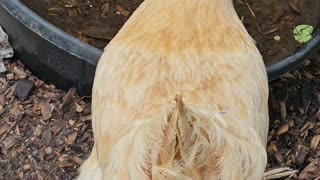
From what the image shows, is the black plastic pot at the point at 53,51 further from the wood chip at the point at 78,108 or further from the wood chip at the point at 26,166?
the wood chip at the point at 26,166

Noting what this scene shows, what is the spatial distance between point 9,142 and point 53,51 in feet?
1.58

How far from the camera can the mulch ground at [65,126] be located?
329 centimetres

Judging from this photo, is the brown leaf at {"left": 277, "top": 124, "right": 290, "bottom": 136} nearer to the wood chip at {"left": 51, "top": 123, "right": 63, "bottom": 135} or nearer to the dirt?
the dirt

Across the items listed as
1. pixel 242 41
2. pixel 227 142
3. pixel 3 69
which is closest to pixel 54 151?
pixel 3 69

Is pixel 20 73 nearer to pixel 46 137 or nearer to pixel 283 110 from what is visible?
pixel 46 137

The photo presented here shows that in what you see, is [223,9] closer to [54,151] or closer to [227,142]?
[227,142]

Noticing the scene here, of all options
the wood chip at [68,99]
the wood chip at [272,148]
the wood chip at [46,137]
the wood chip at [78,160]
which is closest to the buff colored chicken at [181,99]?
the wood chip at [78,160]

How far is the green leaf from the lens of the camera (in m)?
3.44

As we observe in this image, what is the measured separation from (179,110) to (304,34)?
1.66 meters

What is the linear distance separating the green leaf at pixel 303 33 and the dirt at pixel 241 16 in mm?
26

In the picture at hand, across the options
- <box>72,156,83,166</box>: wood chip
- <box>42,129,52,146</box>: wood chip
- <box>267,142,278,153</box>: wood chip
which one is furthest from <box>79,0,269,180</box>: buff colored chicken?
<box>267,142,278,153</box>: wood chip

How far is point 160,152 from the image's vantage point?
80.0 inches

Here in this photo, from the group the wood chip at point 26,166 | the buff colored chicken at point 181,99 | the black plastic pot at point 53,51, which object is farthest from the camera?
the wood chip at point 26,166

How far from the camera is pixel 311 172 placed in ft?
11.0
